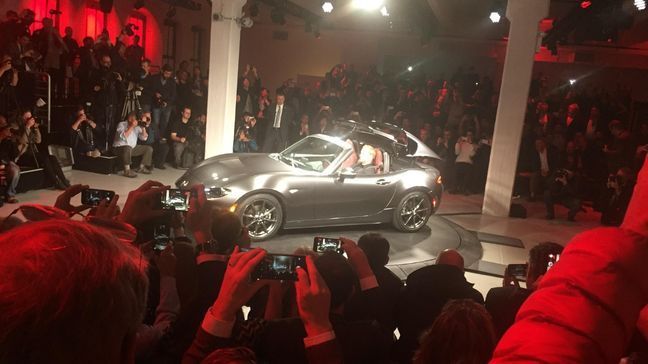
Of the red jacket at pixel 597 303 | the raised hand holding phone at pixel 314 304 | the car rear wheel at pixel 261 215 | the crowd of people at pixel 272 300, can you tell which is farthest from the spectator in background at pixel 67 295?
the car rear wheel at pixel 261 215

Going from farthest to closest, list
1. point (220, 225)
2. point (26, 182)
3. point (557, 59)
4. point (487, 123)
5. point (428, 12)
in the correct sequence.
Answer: point (557, 59)
point (428, 12)
point (487, 123)
point (26, 182)
point (220, 225)

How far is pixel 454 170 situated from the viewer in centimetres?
1270

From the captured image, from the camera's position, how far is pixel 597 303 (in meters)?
0.85

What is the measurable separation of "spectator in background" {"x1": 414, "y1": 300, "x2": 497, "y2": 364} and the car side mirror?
→ 5.64 meters

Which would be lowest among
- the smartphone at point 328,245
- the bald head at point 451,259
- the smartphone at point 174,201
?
the bald head at point 451,259

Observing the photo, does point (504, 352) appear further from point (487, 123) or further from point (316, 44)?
point (316, 44)

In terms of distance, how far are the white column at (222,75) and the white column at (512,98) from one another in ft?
17.5

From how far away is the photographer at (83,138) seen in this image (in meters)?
11.3

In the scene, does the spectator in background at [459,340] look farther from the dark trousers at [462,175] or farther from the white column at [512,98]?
the dark trousers at [462,175]

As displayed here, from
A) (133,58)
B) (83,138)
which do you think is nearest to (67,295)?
(83,138)

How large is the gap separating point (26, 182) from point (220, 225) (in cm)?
680

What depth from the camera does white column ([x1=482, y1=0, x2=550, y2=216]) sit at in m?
9.91

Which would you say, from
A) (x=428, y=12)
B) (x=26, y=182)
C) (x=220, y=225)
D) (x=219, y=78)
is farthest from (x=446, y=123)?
(x=220, y=225)

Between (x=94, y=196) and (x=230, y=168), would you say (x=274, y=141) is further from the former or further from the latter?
(x=94, y=196)
